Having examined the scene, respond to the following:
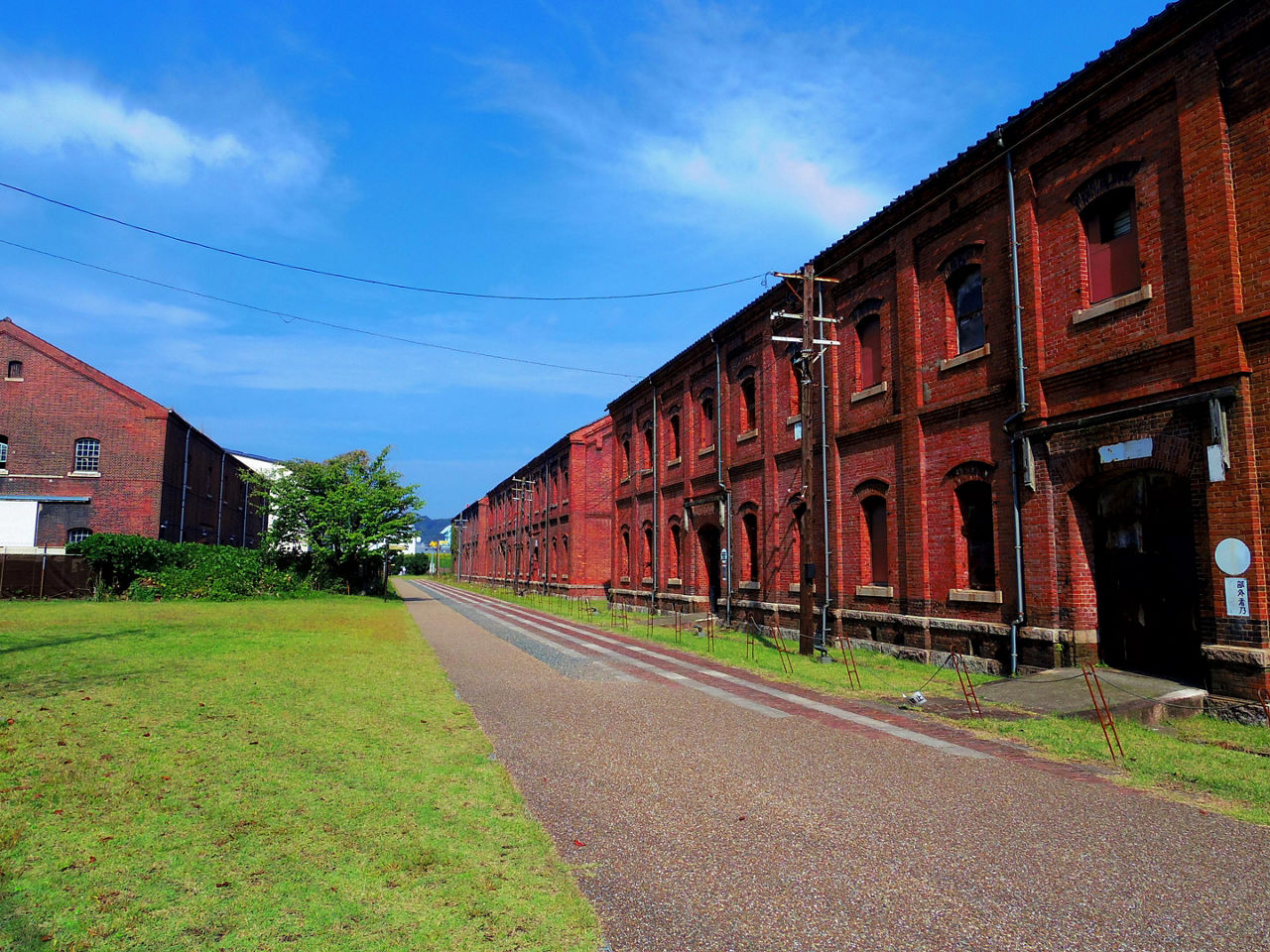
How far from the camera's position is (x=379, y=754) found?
723 centimetres

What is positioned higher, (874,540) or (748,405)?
(748,405)

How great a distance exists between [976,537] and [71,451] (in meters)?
39.1

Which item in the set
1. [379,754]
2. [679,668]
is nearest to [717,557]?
[679,668]

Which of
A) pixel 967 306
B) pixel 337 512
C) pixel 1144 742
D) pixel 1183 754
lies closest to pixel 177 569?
pixel 337 512

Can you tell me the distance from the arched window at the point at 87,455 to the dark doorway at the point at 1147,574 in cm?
4049

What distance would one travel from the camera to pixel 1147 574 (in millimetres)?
12234

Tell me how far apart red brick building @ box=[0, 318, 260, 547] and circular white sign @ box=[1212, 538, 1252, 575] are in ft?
131

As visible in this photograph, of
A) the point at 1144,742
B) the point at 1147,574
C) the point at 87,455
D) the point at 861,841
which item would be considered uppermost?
the point at 87,455

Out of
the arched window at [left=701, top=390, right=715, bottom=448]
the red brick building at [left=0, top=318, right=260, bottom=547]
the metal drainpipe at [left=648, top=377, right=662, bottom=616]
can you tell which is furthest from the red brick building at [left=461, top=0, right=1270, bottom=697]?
the red brick building at [left=0, top=318, right=260, bottom=547]

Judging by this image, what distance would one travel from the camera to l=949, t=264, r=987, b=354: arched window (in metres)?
15.6

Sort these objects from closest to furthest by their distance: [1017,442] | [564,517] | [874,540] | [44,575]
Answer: [1017,442] < [874,540] < [44,575] < [564,517]

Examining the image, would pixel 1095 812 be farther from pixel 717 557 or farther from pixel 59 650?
pixel 717 557

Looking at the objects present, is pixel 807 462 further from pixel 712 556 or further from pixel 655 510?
pixel 655 510

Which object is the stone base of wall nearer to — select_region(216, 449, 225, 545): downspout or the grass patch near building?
the grass patch near building
